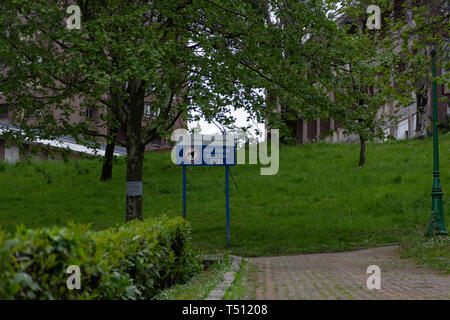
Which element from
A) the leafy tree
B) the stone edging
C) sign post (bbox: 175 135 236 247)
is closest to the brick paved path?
the stone edging

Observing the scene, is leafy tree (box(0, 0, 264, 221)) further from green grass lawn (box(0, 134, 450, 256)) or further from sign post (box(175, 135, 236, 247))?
green grass lawn (box(0, 134, 450, 256))

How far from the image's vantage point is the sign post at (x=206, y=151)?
13.9 meters

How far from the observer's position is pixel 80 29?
1142 cm

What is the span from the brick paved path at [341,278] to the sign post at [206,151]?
3.20 meters

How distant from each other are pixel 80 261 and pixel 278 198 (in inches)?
658

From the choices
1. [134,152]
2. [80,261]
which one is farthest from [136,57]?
[80,261]

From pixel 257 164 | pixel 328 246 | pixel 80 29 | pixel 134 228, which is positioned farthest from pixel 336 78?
pixel 257 164

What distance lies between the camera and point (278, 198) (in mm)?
20469

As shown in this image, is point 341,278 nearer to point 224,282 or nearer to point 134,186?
point 224,282

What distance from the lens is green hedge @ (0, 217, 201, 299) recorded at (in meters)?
3.52

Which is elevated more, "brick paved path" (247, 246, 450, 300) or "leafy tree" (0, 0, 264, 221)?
"leafy tree" (0, 0, 264, 221)

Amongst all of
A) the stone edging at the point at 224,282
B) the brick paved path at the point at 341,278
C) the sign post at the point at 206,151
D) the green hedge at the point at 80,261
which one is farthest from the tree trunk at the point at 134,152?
the green hedge at the point at 80,261

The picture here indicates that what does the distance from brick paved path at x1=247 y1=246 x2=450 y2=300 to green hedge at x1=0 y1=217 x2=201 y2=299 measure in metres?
1.54
